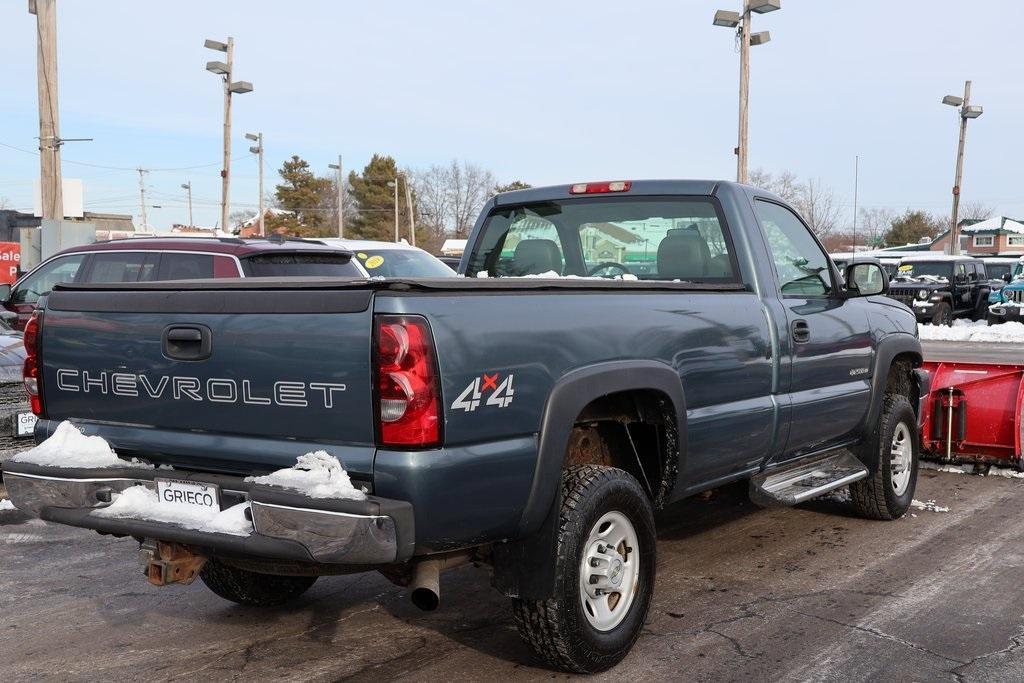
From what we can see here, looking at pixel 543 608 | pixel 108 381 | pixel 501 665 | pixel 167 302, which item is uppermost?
pixel 167 302

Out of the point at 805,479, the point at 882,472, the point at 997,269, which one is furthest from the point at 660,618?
the point at 997,269

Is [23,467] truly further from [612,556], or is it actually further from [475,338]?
[612,556]

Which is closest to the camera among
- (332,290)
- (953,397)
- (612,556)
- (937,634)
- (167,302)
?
(332,290)

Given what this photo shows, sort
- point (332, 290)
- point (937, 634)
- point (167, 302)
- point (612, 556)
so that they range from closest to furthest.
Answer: point (332, 290) → point (167, 302) → point (612, 556) → point (937, 634)

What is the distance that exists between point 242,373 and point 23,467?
1.06 meters

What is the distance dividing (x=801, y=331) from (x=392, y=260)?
19.1 ft

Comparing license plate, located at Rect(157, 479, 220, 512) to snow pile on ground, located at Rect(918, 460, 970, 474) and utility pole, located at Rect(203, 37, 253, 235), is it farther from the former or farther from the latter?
utility pole, located at Rect(203, 37, 253, 235)

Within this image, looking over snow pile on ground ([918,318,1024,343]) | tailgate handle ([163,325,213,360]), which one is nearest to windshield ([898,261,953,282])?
snow pile on ground ([918,318,1024,343])

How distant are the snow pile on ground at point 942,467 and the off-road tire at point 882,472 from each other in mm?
1862

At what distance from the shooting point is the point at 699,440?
4641 mm

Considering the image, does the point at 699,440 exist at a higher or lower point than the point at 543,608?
higher

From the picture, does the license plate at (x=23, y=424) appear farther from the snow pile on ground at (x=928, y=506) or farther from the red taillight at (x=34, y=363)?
the snow pile on ground at (x=928, y=506)

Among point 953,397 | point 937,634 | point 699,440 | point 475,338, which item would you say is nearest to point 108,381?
point 475,338

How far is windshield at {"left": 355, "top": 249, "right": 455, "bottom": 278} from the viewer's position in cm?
1032
